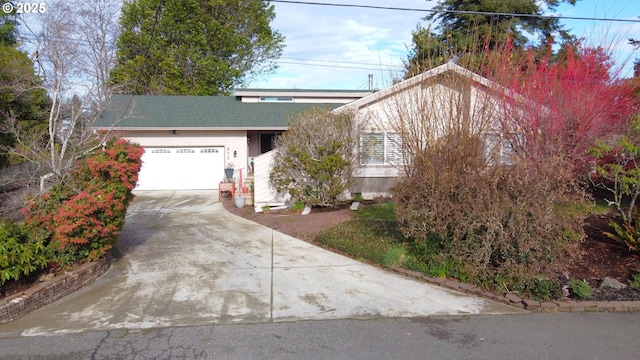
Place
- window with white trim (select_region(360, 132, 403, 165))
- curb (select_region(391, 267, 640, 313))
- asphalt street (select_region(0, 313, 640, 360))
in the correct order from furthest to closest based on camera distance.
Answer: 1. window with white trim (select_region(360, 132, 403, 165))
2. curb (select_region(391, 267, 640, 313))
3. asphalt street (select_region(0, 313, 640, 360))

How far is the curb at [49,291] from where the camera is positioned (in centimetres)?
532

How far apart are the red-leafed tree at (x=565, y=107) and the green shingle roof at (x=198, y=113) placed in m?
9.17

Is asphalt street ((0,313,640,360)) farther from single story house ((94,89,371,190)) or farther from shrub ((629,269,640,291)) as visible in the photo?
single story house ((94,89,371,190))

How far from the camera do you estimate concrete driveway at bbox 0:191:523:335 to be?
537 cm

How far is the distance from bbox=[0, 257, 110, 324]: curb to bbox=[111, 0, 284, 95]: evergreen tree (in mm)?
23163

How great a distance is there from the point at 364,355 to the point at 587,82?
28.1 feet

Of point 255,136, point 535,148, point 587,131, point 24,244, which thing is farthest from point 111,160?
point 255,136

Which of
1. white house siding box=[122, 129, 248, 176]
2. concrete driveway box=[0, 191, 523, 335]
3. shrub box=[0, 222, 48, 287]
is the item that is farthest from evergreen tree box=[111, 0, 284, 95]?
shrub box=[0, 222, 48, 287]

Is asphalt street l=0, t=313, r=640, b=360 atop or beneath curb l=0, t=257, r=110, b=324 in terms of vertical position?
beneath

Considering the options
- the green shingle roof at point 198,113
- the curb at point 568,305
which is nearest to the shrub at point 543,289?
the curb at point 568,305

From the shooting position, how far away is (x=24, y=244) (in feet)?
20.3

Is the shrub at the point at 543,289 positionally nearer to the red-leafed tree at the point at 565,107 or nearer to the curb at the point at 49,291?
the red-leafed tree at the point at 565,107

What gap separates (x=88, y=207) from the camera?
6.64 meters

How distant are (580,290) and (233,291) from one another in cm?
458
